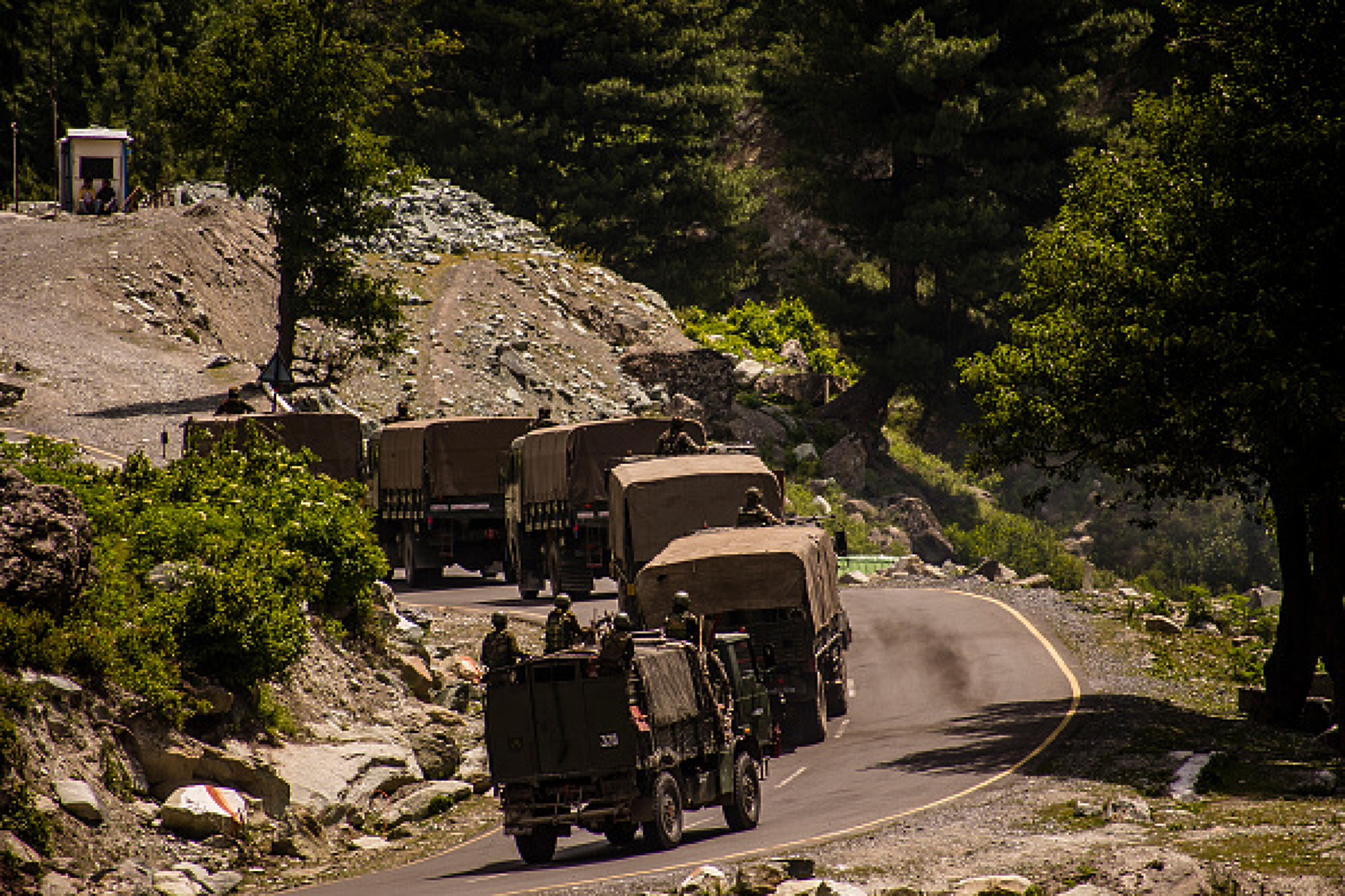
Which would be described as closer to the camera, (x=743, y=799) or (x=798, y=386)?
(x=743, y=799)

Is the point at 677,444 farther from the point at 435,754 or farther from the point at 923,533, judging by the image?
the point at 923,533

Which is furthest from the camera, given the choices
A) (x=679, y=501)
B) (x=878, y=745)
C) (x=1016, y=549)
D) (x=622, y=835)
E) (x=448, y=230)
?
(x=448, y=230)

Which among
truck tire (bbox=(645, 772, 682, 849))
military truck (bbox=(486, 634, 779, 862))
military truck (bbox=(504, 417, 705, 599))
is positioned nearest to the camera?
military truck (bbox=(486, 634, 779, 862))

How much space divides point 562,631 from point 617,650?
2029 mm

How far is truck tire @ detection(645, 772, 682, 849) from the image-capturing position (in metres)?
17.3

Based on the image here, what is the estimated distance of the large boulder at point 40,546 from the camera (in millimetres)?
18562

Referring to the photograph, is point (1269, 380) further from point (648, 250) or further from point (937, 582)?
point (648, 250)

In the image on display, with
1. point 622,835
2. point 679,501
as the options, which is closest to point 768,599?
point 679,501

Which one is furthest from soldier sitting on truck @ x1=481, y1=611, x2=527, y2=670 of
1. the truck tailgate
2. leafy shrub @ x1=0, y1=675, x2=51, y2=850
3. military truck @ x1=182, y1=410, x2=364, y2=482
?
military truck @ x1=182, y1=410, x2=364, y2=482

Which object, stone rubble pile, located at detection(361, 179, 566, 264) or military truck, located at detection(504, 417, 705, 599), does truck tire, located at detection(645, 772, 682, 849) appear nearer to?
military truck, located at detection(504, 417, 705, 599)

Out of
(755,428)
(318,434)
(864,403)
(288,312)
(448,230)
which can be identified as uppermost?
(448,230)

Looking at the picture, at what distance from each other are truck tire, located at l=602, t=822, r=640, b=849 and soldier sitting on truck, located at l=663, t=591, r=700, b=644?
2.29 metres

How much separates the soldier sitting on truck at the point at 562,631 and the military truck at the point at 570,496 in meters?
13.2

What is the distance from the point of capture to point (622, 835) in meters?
18.0
